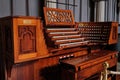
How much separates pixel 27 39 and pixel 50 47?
1.43 feet

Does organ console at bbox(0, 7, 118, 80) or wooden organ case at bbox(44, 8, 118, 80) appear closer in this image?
organ console at bbox(0, 7, 118, 80)

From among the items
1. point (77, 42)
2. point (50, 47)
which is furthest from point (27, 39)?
point (77, 42)

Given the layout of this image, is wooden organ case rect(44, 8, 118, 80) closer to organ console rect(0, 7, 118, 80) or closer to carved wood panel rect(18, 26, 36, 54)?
organ console rect(0, 7, 118, 80)

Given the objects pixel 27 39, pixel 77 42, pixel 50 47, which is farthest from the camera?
pixel 77 42

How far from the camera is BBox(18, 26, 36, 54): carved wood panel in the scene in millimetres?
1788

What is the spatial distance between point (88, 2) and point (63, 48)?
2.65 metres

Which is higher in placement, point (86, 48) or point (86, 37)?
→ point (86, 37)

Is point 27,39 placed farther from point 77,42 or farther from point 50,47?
point 77,42

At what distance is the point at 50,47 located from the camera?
85.7 inches

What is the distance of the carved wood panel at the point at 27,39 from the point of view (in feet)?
A: 5.87

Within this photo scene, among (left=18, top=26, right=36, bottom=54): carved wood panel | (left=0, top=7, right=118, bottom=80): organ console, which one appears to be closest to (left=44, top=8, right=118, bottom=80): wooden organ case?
(left=0, top=7, right=118, bottom=80): organ console

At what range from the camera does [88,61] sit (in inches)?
84.3

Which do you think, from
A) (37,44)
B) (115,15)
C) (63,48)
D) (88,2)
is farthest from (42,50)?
(115,15)

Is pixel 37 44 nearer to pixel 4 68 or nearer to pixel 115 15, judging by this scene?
pixel 4 68
